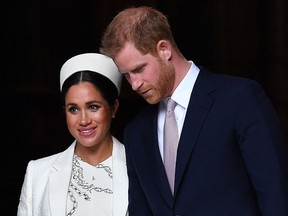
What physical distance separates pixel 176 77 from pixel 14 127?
6.09ft

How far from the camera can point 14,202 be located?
4.62m

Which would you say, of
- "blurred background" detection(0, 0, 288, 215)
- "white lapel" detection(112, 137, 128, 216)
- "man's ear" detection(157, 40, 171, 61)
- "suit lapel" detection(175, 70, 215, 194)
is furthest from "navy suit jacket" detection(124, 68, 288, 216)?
"blurred background" detection(0, 0, 288, 215)

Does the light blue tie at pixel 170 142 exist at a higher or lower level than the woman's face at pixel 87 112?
lower

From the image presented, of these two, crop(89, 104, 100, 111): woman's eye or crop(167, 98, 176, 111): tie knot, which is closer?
crop(167, 98, 176, 111): tie knot

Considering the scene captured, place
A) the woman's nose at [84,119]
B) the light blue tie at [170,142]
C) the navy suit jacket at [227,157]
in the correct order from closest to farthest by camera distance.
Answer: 1. the navy suit jacket at [227,157]
2. the light blue tie at [170,142]
3. the woman's nose at [84,119]

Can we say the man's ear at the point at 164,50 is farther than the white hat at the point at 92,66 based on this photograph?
No

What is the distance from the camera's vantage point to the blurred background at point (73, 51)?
4.25 m

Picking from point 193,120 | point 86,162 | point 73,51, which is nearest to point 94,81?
point 86,162

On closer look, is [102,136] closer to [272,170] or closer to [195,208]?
[195,208]

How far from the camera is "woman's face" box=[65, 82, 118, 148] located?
314cm

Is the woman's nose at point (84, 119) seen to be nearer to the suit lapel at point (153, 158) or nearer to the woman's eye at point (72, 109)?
the woman's eye at point (72, 109)

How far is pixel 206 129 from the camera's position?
283 centimetres

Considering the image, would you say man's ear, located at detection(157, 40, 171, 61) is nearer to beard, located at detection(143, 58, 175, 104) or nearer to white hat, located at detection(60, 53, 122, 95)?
beard, located at detection(143, 58, 175, 104)


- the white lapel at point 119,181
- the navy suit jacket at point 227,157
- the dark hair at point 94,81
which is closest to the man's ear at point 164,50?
the navy suit jacket at point 227,157
